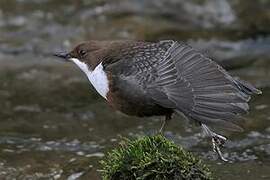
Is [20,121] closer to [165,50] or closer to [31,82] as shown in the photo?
[31,82]

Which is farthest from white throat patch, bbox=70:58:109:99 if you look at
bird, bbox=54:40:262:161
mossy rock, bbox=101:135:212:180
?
mossy rock, bbox=101:135:212:180

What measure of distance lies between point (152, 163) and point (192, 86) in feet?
1.99

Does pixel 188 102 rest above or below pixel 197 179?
above

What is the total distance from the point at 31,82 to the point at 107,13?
91.6 inches

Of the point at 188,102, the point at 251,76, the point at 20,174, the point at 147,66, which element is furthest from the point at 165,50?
the point at 251,76

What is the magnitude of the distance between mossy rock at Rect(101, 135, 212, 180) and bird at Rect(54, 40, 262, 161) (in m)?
0.25

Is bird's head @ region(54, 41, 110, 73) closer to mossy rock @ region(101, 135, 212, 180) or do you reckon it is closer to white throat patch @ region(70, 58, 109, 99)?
white throat patch @ region(70, 58, 109, 99)

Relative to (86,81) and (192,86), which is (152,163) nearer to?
(192,86)

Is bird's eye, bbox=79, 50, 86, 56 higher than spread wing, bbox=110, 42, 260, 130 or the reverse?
higher

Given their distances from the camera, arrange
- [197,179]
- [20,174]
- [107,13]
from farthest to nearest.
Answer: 1. [107,13]
2. [20,174]
3. [197,179]

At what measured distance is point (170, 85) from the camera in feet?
15.7

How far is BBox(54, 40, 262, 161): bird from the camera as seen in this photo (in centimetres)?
452

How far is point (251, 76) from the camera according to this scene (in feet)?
26.4

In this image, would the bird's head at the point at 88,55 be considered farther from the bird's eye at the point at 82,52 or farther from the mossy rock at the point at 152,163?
the mossy rock at the point at 152,163
